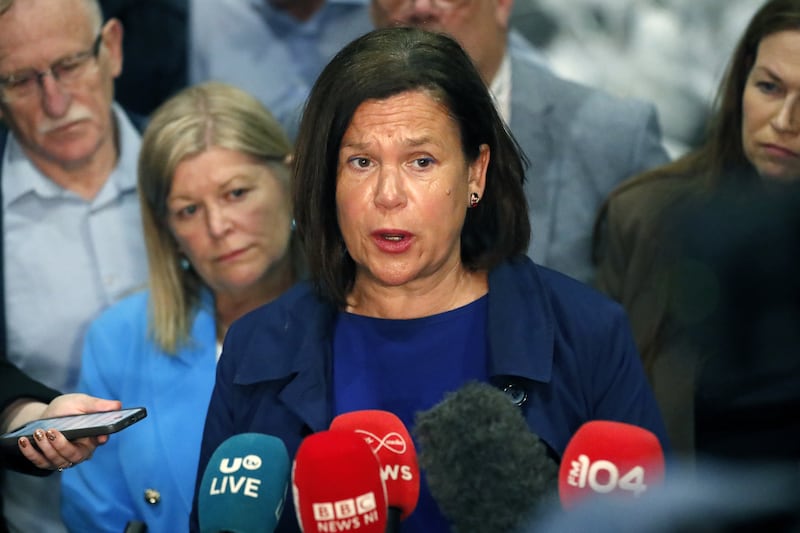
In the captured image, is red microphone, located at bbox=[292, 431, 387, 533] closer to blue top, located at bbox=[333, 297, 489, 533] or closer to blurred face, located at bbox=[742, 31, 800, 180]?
blue top, located at bbox=[333, 297, 489, 533]

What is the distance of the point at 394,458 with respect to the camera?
1.96 metres

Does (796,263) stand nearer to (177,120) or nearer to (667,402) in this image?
(667,402)

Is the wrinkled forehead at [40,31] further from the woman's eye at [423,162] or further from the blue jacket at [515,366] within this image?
the woman's eye at [423,162]

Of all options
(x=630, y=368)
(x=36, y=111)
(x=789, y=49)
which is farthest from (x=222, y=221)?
(x=789, y=49)

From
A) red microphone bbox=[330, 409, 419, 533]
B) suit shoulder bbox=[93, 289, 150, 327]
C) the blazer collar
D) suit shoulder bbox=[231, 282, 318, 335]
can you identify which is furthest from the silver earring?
suit shoulder bbox=[93, 289, 150, 327]

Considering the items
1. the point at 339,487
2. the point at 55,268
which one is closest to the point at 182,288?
the point at 55,268

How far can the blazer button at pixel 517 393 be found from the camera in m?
2.34

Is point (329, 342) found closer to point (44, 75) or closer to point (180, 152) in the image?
point (180, 152)

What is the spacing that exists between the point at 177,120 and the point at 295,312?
951mm

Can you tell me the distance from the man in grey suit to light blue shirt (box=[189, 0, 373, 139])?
0.22 m

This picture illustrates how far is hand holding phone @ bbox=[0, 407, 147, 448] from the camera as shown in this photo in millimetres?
2223

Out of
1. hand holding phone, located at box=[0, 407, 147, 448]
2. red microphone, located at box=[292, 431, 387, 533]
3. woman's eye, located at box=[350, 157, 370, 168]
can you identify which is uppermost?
woman's eye, located at box=[350, 157, 370, 168]

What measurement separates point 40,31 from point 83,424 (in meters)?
1.38

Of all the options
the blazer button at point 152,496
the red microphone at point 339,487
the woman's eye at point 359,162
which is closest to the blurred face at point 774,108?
the woman's eye at point 359,162
